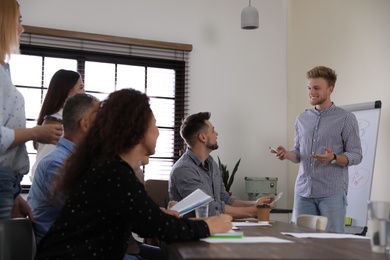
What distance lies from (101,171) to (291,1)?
4.69 meters

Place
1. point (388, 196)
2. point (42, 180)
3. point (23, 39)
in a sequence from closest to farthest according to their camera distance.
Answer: point (42, 180) < point (388, 196) < point (23, 39)

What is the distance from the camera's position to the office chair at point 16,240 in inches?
64.9

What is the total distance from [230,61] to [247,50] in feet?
0.83

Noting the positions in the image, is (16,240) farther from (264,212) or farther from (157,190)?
(157,190)

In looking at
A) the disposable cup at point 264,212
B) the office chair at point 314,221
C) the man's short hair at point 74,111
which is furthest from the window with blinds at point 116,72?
the man's short hair at point 74,111

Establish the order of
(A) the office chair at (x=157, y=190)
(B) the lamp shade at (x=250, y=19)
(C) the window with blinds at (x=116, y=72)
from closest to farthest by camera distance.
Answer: (A) the office chair at (x=157, y=190), (B) the lamp shade at (x=250, y=19), (C) the window with blinds at (x=116, y=72)

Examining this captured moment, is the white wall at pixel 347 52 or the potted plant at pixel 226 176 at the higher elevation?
the white wall at pixel 347 52

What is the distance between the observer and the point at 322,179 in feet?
11.1

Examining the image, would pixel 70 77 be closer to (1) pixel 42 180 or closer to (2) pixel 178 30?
(1) pixel 42 180

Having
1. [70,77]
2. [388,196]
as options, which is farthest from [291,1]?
[70,77]

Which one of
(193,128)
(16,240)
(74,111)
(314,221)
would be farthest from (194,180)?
(16,240)

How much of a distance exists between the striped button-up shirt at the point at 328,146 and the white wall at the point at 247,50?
1106mm

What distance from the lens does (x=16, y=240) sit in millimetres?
1696

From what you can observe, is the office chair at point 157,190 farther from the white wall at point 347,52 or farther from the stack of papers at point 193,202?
the stack of papers at point 193,202
